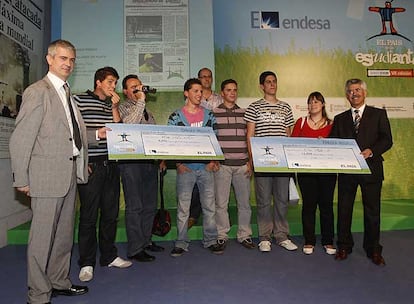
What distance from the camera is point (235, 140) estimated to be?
3.46 m

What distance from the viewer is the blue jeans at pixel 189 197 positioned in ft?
11.0

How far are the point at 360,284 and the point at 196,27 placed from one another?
12.7ft

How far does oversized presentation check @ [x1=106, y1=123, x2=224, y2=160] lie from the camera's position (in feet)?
8.79

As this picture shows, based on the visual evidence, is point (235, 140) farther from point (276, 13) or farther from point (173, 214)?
point (276, 13)

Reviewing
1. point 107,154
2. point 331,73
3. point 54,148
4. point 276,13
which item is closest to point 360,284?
point 107,154

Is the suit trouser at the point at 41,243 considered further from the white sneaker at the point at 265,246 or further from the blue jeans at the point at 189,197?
the white sneaker at the point at 265,246

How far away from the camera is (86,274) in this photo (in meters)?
2.75

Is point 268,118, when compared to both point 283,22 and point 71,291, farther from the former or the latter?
point 283,22

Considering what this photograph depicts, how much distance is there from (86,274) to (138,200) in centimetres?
73

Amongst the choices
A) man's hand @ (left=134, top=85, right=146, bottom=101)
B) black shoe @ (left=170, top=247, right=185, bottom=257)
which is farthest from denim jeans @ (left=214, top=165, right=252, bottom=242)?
man's hand @ (left=134, top=85, right=146, bottom=101)

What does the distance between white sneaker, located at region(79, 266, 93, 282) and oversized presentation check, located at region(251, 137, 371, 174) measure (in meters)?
1.53

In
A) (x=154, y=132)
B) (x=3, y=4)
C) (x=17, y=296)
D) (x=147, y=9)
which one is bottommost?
(x=17, y=296)

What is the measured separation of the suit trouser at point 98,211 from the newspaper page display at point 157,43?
2373 mm

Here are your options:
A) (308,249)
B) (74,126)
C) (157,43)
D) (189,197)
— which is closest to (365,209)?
(308,249)
